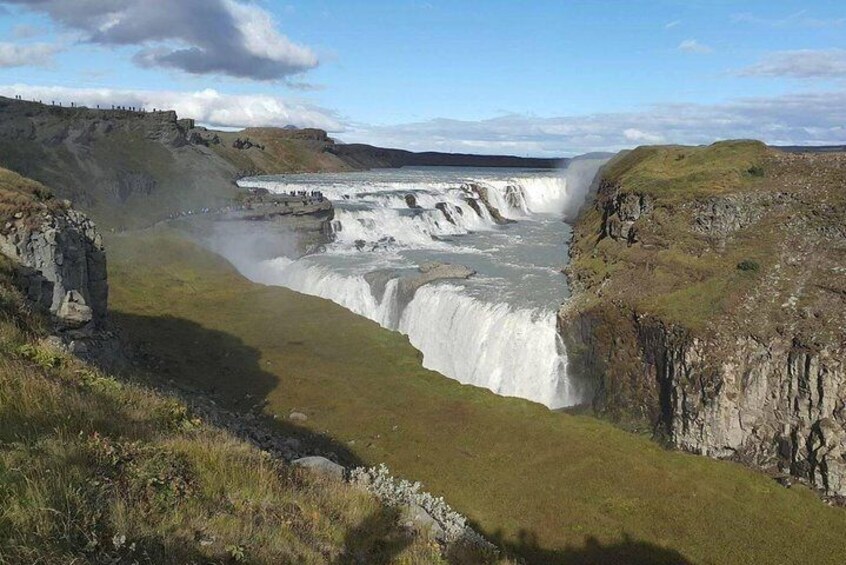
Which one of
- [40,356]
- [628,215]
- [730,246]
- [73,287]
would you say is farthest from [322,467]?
[628,215]

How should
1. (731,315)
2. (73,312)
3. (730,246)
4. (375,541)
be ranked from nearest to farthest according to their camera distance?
(375,541)
(73,312)
(731,315)
(730,246)

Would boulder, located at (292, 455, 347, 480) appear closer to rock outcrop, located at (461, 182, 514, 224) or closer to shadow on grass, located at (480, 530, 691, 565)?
shadow on grass, located at (480, 530, 691, 565)

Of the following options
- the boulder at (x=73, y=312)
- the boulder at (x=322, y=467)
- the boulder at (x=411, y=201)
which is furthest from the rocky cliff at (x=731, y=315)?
the boulder at (x=411, y=201)

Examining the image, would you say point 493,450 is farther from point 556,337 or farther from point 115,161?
point 115,161

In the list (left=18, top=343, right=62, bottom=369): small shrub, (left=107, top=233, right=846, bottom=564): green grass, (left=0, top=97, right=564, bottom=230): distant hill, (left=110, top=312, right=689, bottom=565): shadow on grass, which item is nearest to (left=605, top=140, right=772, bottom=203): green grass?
(left=107, top=233, right=846, bottom=564): green grass

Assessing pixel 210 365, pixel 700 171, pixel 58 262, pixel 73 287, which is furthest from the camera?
pixel 700 171
